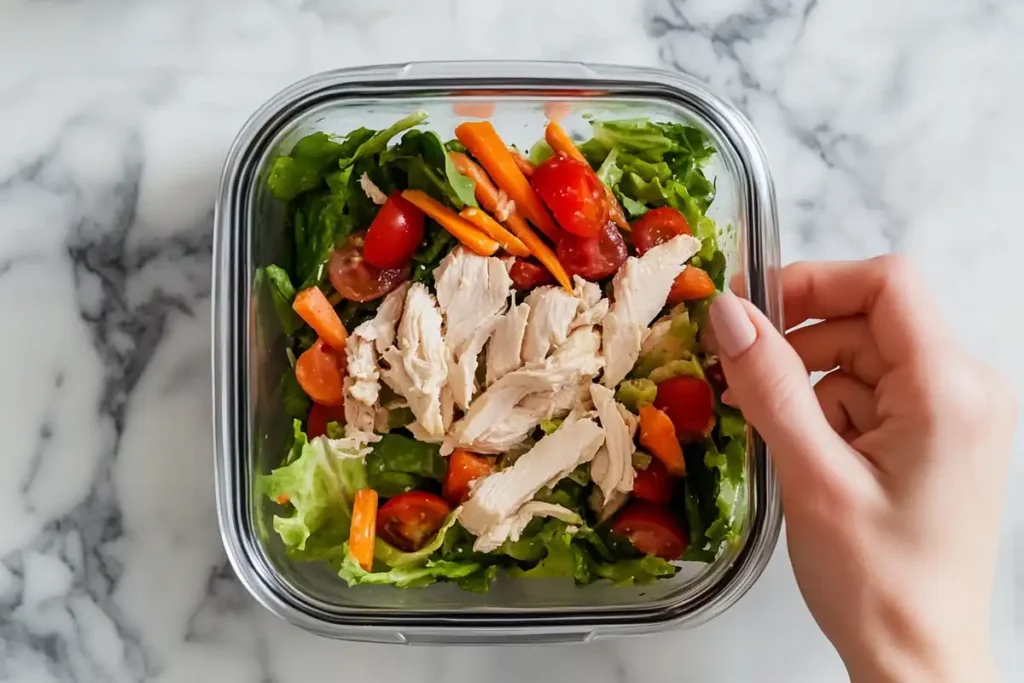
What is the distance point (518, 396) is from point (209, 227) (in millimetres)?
499

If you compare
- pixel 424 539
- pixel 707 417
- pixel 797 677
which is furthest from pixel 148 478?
pixel 797 677

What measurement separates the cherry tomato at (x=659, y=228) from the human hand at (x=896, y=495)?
0.22 m

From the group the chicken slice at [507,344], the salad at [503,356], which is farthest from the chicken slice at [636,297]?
the chicken slice at [507,344]

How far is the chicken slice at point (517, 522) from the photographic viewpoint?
3.96 ft

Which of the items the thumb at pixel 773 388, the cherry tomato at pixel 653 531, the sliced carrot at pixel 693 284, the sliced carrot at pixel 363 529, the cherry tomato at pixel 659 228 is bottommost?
the cherry tomato at pixel 653 531

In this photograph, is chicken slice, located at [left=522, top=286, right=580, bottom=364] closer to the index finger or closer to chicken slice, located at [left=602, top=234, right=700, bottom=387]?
chicken slice, located at [left=602, top=234, right=700, bottom=387]

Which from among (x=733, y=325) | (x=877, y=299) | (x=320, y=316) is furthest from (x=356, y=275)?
(x=877, y=299)

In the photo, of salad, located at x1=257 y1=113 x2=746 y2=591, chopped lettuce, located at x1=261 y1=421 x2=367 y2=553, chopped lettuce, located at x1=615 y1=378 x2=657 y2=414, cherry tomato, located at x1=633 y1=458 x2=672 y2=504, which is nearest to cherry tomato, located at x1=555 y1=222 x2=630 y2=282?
salad, located at x1=257 y1=113 x2=746 y2=591

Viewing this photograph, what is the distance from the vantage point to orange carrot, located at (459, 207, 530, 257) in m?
1.24

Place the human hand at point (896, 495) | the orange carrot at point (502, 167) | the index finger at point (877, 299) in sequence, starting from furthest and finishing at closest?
1. the orange carrot at point (502, 167)
2. the index finger at point (877, 299)
3. the human hand at point (896, 495)

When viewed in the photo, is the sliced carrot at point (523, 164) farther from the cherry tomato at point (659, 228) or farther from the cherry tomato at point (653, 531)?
the cherry tomato at point (653, 531)

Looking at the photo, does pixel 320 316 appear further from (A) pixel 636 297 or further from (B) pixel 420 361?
(A) pixel 636 297

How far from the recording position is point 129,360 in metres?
1.36

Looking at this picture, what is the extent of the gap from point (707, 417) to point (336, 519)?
49 centimetres
